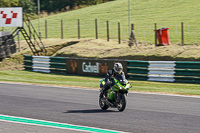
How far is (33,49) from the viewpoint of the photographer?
111 ft

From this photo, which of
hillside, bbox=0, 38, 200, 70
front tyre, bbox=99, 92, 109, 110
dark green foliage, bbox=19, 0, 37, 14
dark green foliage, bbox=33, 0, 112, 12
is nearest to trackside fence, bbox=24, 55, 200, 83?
hillside, bbox=0, 38, 200, 70

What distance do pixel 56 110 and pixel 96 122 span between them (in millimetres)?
2399

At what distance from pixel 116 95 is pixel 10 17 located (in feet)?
68.8

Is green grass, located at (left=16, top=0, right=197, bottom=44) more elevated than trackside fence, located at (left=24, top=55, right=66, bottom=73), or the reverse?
green grass, located at (left=16, top=0, right=197, bottom=44)

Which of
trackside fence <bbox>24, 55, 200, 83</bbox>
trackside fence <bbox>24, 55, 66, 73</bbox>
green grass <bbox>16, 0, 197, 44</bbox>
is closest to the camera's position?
trackside fence <bbox>24, 55, 200, 83</bbox>

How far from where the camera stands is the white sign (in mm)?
30469

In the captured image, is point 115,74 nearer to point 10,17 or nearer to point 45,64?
point 45,64

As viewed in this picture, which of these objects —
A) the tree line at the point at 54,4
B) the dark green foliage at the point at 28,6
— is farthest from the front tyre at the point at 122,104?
the dark green foliage at the point at 28,6

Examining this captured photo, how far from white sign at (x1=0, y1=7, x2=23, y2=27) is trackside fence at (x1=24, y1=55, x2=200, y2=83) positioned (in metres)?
3.02

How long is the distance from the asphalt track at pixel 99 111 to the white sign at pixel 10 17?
1438 centimetres

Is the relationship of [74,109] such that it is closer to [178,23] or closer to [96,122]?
[96,122]

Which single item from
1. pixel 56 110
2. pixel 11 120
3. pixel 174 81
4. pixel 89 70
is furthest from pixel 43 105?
pixel 89 70

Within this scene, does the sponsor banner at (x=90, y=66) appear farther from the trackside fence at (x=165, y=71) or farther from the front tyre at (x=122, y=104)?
the front tyre at (x=122, y=104)

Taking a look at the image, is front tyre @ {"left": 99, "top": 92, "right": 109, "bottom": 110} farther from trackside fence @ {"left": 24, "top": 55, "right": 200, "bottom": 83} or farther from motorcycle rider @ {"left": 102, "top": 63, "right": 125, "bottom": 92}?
trackside fence @ {"left": 24, "top": 55, "right": 200, "bottom": 83}
